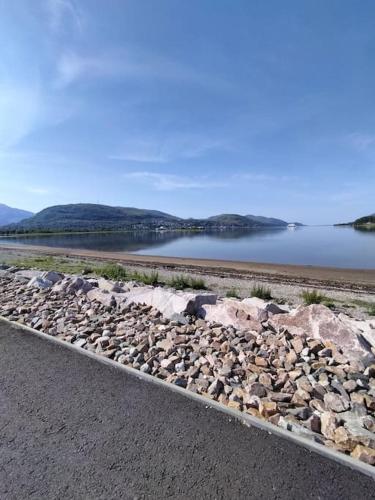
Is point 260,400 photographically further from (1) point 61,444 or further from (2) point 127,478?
(1) point 61,444

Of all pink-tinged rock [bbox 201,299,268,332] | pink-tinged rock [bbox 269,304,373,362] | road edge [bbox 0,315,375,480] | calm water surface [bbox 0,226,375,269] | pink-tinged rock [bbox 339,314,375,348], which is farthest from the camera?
calm water surface [bbox 0,226,375,269]

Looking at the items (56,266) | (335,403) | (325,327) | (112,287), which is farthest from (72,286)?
(56,266)

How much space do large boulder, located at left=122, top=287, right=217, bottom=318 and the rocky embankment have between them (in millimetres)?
27

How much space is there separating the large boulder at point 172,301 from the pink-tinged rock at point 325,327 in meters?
1.68

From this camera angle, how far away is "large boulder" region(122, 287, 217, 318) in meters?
6.15

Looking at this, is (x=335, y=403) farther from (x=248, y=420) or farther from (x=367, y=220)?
(x=367, y=220)

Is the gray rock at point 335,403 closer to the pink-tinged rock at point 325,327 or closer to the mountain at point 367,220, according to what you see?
the pink-tinged rock at point 325,327

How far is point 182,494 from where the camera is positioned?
2.11 m

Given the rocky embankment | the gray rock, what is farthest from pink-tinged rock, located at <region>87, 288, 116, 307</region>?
the gray rock

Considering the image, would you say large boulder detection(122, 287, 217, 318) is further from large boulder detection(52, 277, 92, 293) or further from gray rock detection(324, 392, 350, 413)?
gray rock detection(324, 392, 350, 413)

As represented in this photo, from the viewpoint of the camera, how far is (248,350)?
4461mm

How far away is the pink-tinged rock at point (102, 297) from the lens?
7.12 meters

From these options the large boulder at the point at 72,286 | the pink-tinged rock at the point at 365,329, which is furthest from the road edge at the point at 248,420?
the large boulder at the point at 72,286

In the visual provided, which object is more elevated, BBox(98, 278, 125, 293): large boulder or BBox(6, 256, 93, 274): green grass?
BBox(98, 278, 125, 293): large boulder
